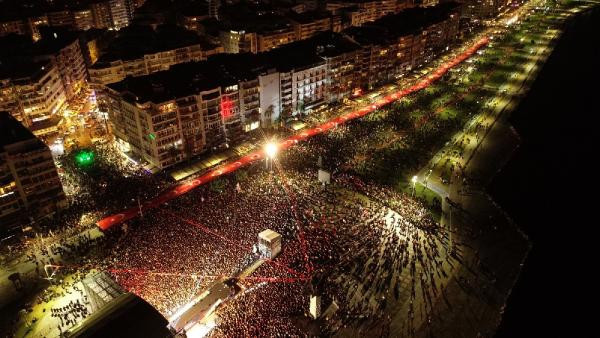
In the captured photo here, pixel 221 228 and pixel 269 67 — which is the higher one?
pixel 269 67

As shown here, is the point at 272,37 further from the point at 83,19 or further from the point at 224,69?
the point at 83,19

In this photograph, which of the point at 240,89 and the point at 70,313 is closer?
the point at 70,313

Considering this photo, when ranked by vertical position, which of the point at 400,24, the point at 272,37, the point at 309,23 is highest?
the point at 400,24

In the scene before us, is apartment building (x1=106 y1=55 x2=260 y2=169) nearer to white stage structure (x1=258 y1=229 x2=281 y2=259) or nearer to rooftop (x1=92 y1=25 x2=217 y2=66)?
rooftop (x1=92 y1=25 x2=217 y2=66)

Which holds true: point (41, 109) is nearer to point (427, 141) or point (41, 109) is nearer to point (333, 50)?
point (333, 50)

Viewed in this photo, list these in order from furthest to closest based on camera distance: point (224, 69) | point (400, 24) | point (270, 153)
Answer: point (400, 24) < point (224, 69) < point (270, 153)

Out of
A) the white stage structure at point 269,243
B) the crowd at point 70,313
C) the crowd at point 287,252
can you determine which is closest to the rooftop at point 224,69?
the crowd at point 287,252

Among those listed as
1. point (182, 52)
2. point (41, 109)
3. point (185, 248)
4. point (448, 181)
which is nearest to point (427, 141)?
point (448, 181)

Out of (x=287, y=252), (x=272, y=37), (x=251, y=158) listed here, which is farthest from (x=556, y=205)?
(x=272, y=37)

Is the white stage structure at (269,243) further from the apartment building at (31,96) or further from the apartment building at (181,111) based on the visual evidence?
the apartment building at (31,96)
